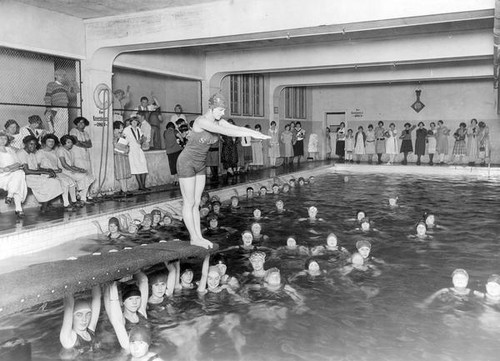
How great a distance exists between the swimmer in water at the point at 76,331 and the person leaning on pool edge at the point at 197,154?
1.49 m

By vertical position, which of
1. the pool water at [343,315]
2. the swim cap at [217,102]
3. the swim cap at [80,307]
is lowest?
the pool water at [343,315]

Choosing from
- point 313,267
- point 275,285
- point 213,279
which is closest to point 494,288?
point 313,267

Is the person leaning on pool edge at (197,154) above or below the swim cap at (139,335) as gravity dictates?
above

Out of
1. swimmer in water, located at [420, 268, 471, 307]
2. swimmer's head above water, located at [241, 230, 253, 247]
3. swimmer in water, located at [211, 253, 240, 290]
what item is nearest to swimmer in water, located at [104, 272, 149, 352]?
swimmer in water, located at [211, 253, 240, 290]

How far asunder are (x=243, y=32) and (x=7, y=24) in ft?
13.6

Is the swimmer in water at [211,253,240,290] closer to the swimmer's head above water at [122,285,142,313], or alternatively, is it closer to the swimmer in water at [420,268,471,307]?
the swimmer's head above water at [122,285,142,313]

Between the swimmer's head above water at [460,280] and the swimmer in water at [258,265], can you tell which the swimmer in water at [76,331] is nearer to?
the swimmer in water at [258,265]

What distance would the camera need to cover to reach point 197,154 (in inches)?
203

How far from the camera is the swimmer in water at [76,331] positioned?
4004 millimetres

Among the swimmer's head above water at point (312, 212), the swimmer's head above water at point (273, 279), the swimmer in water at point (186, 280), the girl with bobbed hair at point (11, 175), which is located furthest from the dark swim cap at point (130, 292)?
the swimmer's head above water at point (312, 212)

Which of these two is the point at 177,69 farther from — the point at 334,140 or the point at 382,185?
the point at 334,140

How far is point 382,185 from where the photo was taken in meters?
14.6

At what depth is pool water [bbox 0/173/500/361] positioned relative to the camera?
411 centimetres

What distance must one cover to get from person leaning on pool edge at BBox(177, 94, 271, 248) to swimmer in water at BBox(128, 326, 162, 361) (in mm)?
1461
